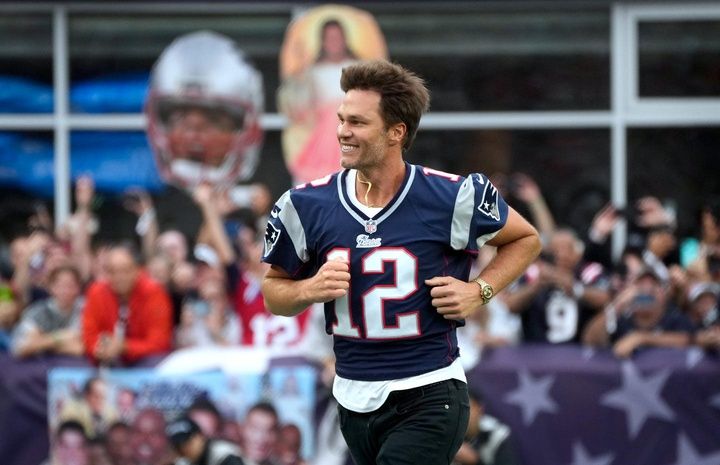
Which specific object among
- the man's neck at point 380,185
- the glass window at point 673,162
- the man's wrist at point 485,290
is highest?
the glass window at point 673,162

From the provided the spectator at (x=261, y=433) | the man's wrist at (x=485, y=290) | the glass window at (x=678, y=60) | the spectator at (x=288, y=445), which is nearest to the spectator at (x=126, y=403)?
the spectator at (x=261, y=433)

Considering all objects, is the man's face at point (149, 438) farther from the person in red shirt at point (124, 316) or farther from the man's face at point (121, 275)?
the man's face at point (121, 275)

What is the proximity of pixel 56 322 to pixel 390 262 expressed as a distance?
4.56 metres

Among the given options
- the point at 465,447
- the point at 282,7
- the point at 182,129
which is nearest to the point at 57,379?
the point at 465,447

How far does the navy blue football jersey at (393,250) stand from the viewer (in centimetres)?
459

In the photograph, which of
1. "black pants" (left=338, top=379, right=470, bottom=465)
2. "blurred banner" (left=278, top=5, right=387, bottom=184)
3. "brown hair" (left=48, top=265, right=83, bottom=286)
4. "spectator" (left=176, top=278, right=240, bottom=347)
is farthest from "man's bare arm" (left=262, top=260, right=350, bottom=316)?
"blurred banner" (left=278, top=5, right=387, bottom=184)

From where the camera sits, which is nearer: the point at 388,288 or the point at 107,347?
the point at 388,288

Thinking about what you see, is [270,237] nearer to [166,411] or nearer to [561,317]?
[166,411]

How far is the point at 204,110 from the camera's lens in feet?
38.4

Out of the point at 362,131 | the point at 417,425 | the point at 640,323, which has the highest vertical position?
the point at 362,131

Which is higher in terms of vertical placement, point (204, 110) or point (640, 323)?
point (204, 110)

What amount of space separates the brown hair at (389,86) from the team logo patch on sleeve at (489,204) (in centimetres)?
40

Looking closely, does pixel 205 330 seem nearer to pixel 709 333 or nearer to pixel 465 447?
pixel 465 447

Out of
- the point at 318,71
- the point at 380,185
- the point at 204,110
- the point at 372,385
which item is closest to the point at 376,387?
the point at 372,385
